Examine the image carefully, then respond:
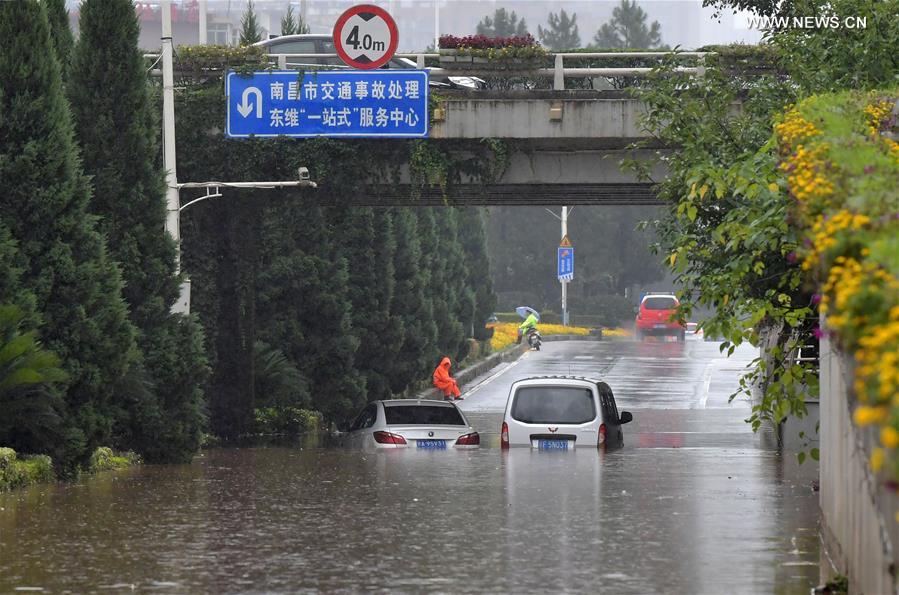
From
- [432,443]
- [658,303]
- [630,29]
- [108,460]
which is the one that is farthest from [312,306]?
[630,29]

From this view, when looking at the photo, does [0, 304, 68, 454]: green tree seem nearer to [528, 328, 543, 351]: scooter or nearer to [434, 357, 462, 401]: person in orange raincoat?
[434, 357, 462, 401]: person in orange raincoat

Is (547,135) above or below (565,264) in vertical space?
above

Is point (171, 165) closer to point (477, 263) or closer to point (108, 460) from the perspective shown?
point (108, 460)

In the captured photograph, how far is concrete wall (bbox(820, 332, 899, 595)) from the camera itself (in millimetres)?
8875

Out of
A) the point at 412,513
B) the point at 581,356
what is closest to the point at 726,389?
the point at 581,356

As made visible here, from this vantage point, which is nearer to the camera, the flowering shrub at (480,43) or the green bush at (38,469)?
the green bush at (38,469)

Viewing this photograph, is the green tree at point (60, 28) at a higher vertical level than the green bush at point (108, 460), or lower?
higher

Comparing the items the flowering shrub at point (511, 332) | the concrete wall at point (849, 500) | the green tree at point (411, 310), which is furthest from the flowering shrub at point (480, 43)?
the flowering shrub at point (511, 332)

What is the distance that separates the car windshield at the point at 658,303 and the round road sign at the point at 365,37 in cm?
4359

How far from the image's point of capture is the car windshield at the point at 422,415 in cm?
2684

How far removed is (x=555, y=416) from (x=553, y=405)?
0.18 meters

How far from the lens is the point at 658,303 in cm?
7194

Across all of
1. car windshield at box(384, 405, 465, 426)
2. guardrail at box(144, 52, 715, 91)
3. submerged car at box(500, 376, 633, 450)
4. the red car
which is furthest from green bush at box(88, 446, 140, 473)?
the red car

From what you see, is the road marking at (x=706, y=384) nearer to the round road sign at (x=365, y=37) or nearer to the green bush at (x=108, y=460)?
the round road sign at (x=365, y=37)
